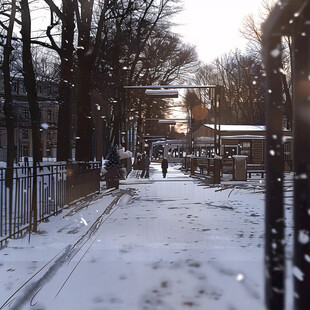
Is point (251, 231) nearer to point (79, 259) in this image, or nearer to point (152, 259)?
point (152, 259)

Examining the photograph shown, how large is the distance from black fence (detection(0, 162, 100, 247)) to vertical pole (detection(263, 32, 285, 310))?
4771mm

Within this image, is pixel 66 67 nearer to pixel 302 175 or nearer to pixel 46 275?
pixel 46 275

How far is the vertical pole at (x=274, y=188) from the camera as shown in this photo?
2566 mm

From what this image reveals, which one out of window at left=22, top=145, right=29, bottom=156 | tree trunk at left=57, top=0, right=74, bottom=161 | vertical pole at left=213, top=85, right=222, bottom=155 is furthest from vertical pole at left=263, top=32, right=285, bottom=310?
window at left=22, top=145, right=29, bottom=156

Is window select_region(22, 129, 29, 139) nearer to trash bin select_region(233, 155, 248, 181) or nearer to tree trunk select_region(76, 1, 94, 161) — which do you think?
trash bin select_region(233, 155, 248, 181)

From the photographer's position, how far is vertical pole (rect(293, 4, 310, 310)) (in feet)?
7.50

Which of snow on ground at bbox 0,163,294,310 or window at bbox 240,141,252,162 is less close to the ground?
window at bbox 240,141,252,162

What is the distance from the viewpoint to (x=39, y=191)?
9266mm

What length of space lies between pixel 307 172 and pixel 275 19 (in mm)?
808

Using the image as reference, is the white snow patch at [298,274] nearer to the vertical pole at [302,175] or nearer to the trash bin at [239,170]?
the vertical pole at [302,175]

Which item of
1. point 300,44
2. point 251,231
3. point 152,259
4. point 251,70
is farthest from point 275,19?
point 251,70

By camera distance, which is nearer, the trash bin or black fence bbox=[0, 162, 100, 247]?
black fence bbox=[0, 162, 100, 247]

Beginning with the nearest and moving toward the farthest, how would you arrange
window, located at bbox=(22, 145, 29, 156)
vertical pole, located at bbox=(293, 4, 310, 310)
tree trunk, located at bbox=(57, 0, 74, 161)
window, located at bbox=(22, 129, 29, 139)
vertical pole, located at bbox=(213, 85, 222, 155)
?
vertical pole, located at bbox=(293, 4, 310, 310) < tree trunk, located at bbox=(57, 0, 74, 161) < vertical pole, located at bbox=(213, 85, 222, 155) < window, located at bbox=(22, 129, 29, 139) < window, located at bbox=(22, 145, 29, 156)

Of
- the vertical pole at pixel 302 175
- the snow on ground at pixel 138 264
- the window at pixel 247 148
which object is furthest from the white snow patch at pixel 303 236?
the window at pixel 247 148
